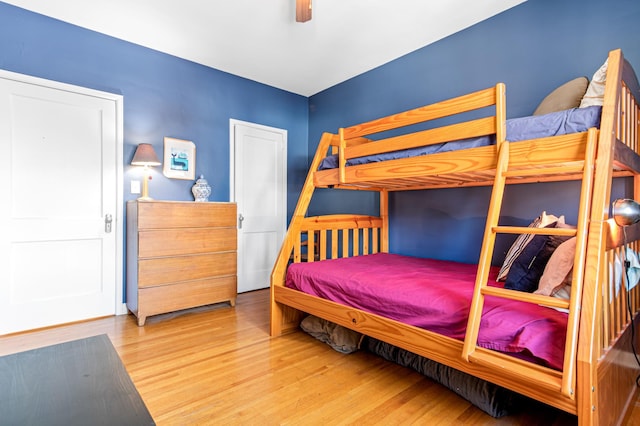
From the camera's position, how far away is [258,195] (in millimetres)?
4008

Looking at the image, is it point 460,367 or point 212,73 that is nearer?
point 460,367

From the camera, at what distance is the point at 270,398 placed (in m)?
1.70

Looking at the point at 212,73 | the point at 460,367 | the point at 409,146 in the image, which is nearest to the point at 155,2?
the point at 212,73

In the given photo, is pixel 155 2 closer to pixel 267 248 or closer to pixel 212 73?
pixel 212 73

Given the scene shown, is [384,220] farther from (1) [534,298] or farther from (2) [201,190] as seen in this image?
(1) [534,298]

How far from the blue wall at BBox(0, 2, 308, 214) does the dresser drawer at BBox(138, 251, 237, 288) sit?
0.71 meters

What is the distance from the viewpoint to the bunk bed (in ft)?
3.84

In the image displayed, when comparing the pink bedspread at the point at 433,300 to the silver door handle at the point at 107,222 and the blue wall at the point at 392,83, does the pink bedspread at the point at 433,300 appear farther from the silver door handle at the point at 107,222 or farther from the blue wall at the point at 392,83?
the silver door handle at the point at 107,222

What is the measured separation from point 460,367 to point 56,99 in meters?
3.47

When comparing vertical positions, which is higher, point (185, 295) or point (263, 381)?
point (185, 295)

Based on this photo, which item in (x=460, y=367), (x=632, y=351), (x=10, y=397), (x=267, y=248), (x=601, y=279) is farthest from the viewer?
(x=267, y=248)

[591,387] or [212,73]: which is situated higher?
[212,73]

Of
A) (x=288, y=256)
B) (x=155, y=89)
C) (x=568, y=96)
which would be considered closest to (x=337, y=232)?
(x=288, y=256)

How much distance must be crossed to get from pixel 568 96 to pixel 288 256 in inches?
84.2
